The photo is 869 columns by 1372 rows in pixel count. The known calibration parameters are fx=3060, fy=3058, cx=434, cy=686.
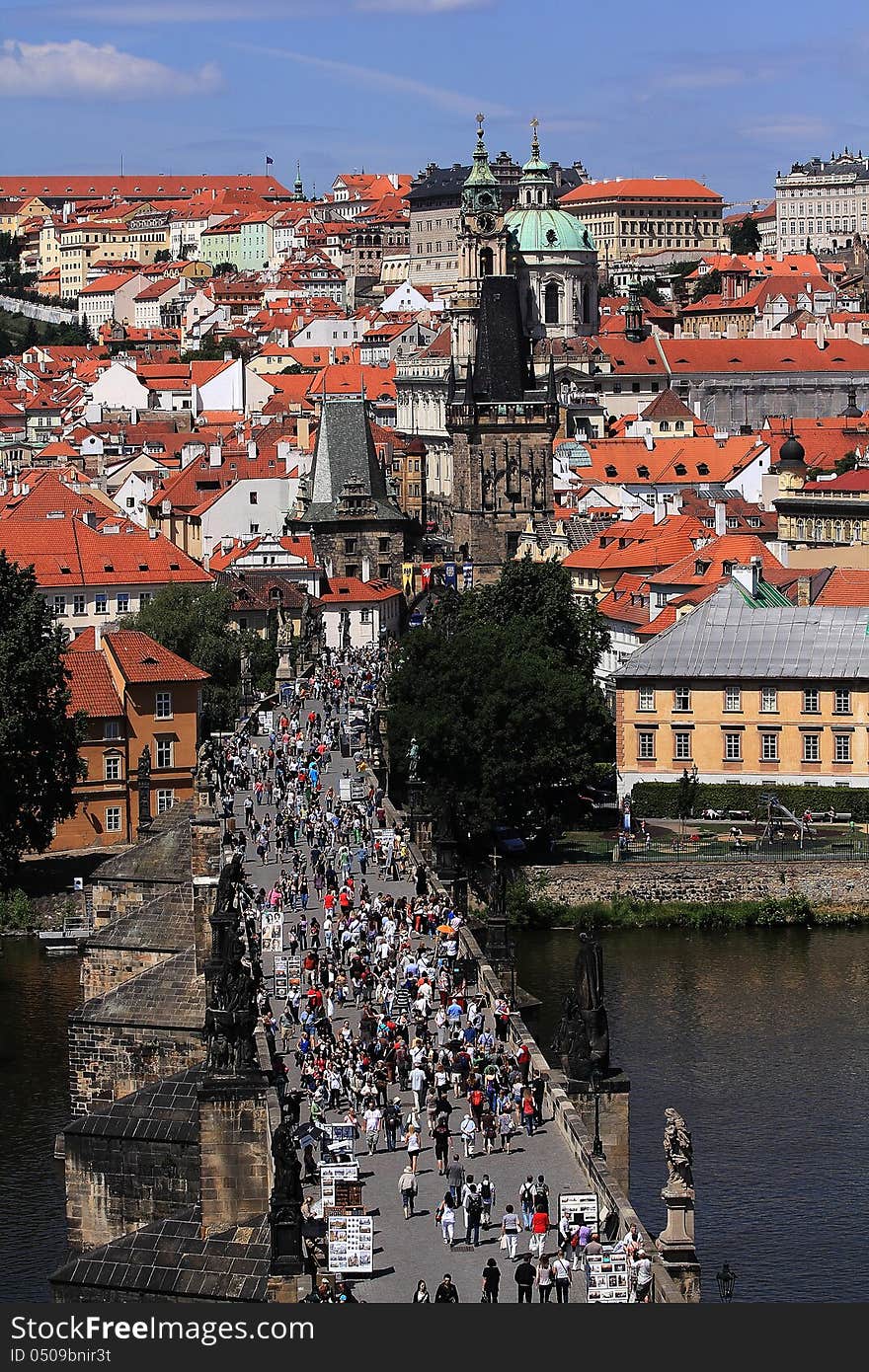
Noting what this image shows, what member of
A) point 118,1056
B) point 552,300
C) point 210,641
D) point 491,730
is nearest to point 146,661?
point 491,730

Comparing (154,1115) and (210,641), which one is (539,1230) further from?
(210,641)

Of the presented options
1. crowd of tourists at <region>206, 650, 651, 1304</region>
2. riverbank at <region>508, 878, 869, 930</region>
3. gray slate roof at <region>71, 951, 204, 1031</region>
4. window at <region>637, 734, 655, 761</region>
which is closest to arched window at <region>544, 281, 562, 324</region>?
window at <region>637, 734, 655, 761</region>

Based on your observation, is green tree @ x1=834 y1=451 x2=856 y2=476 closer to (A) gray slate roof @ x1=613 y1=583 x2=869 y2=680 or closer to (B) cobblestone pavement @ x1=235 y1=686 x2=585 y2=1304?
(A) gray slate roof @ x1=613 y1=583 x2=869 y2=680

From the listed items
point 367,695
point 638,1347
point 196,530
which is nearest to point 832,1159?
point 638,1347

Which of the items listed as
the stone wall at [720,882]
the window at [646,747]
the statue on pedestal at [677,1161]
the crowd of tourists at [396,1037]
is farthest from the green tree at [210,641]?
the statue on pedestal at [677,1161]

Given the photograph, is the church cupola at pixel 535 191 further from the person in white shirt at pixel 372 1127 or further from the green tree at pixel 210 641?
the person in white shirt at pixel 372 1127

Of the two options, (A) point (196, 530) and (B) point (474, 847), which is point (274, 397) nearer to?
(A) point (196, 530)
